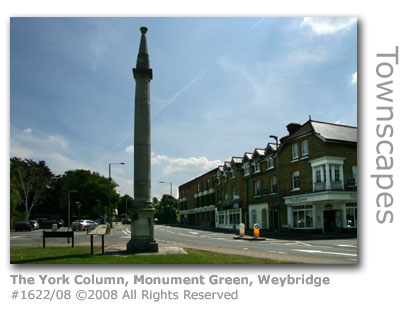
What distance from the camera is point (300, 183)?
1235 inches

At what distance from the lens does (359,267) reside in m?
9.73

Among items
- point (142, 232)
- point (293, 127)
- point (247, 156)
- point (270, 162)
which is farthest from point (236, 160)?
point (142, 232)

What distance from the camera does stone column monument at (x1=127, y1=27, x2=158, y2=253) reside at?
1294 centimetres

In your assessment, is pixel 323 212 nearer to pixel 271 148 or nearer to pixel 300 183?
pixel 300 183

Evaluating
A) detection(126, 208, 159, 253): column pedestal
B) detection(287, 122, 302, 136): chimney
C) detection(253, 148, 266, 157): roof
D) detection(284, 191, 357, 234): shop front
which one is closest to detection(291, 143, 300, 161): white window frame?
detection(287, 122, 302, 136): chimney

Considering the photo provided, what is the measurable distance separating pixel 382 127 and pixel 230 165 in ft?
124

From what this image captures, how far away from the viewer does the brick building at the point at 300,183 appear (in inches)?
1057

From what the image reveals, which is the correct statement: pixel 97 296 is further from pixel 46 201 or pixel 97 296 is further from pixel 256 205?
pixel 46 201

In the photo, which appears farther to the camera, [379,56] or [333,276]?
[379,56]

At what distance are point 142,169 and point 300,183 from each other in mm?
21560

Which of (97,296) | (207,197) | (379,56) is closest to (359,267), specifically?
(379,56)

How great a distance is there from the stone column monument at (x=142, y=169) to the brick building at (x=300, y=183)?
12.2 meters

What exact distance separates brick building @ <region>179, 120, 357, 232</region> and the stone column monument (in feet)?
39.9

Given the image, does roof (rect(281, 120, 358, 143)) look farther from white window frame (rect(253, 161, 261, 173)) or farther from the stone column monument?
the stone column monument
